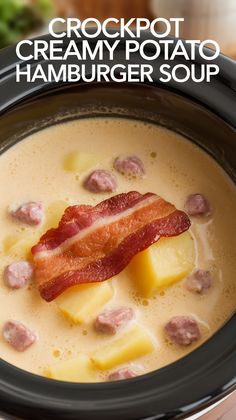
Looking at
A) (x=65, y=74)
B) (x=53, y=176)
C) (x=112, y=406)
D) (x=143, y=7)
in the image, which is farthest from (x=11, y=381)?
(x=143, y=7)

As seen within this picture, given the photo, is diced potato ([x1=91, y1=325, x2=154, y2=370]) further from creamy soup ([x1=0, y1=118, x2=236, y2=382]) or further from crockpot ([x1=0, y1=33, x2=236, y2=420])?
crockpot ([x1=0, y1=33, x2=236, y2=420])

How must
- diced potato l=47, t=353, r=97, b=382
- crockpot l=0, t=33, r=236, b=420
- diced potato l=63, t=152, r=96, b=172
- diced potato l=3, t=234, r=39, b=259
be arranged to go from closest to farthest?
crockpot l=0, t=33, r=236, b=420
diced potato l=47, t=353, r=97, b=382
diced potato l=3, t=234, r=39, b=259
diced potato l=63, t=152, r=96, b=172

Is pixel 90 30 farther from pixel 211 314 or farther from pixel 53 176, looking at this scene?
pixel 211 314

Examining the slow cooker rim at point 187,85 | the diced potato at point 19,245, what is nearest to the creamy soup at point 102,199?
the diced potato at point 19,245

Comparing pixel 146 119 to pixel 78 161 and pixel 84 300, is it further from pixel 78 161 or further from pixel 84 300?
pixel 84 300

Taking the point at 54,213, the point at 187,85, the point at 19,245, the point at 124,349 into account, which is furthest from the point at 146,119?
the point at 124,349

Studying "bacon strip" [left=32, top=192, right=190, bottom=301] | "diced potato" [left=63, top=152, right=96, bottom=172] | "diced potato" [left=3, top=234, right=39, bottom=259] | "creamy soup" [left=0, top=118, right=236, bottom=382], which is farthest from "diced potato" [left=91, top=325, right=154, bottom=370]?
"diced potato" [left=63, top=152, right=96, bottom=172]

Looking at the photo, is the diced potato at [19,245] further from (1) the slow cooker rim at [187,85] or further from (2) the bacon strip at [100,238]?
(1) the slow cooker rim at [187,85]
